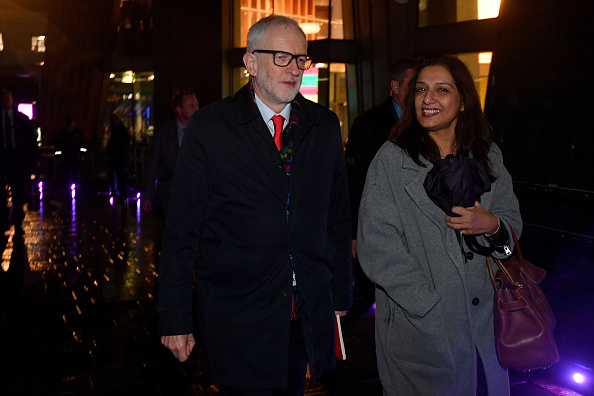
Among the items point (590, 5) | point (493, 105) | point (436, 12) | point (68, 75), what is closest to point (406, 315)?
point (590, 5)

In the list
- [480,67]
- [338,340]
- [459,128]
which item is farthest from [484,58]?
[338,340]

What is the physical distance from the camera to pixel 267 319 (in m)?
2.85

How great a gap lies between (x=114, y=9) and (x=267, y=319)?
30.1m

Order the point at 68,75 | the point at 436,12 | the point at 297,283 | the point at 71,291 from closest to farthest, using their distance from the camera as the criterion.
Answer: the point at 297,283 < the point at 71,291 < the point at 436,12 < the point at 68,75

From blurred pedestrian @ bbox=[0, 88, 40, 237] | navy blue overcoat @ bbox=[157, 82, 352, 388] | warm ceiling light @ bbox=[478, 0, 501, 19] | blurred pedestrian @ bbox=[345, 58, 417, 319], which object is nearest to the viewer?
navy blue overcoat @ bbox=[157, 82, 352, 388]

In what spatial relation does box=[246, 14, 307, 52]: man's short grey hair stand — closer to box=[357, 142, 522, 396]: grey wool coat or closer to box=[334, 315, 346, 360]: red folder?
box=[357, 142, 522, 396]: grey wool coat

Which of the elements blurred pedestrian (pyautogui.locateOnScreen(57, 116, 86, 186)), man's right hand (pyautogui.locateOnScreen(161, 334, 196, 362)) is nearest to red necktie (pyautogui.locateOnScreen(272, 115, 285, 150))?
man's right hand (pyautogui.locateOnScreen(161, 334, 196, 362))

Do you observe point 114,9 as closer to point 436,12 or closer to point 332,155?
point 436,12

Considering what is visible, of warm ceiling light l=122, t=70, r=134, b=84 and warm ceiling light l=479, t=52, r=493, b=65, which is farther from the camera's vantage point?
warm ceiling light l=122, t=70, r=134, b=84

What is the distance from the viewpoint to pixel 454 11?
18359 millimetres

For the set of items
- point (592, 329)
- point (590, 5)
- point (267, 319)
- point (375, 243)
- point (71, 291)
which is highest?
point (590, 5)

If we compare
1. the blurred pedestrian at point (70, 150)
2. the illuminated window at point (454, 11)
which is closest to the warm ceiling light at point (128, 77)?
the blurred pedestrian at point (70, 150)

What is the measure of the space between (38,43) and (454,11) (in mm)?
21569

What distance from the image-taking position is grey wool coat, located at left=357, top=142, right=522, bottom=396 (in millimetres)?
2785
